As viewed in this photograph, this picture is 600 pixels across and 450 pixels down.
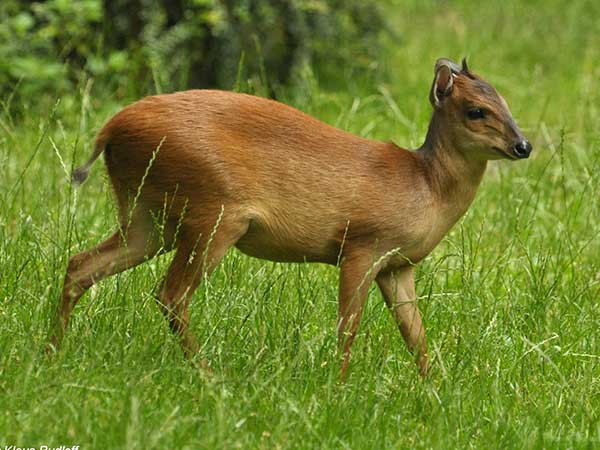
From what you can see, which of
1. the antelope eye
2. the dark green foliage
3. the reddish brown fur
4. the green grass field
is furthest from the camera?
the dark green foliage

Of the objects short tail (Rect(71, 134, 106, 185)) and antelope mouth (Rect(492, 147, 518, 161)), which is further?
antelope mouth (Rect(492, 147, 518, 161))

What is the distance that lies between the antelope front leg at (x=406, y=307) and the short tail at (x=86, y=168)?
1.11 meters

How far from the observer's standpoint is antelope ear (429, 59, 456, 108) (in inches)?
184

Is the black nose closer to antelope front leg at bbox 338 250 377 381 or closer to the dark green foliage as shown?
antelope front leg at bbox 338 250 377 381

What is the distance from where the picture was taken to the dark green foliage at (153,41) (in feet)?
26.3

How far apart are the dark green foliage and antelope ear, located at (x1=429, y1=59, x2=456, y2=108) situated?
3133 millimetres

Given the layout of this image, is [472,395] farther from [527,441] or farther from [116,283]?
[116,283]

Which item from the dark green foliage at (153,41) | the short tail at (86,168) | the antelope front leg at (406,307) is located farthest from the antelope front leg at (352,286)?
the dark green foliage at (153,41)

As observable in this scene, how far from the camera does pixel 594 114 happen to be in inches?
325

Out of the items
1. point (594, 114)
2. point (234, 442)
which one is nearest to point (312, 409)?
point (234, 442)

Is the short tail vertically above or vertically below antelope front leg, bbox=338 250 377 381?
above

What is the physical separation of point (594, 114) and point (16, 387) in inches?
210

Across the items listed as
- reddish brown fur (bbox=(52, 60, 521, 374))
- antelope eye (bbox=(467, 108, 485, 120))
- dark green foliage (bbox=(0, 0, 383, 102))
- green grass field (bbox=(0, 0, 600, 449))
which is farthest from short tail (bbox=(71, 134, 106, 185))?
dark green foliage (bbox=(0, 0, 383, 102))

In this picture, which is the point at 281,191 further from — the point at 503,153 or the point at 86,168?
the point at 503,153
